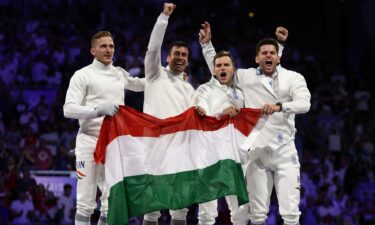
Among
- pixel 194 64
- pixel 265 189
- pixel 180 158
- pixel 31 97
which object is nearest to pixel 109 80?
pixel 180 158

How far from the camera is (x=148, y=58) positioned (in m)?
7.15

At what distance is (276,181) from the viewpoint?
694 centimetres

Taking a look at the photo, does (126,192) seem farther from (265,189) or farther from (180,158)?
(265,189)

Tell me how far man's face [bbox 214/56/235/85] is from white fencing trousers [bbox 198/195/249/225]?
3.96 feet

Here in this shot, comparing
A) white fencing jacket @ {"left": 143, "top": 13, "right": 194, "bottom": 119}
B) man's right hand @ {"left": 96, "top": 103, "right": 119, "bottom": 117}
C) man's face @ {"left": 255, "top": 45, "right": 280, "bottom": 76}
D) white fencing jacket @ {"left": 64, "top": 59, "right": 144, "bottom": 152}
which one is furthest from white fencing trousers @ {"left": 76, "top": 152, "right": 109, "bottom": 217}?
man's face @ {"left": 255, "top": 45, "right": 280, "bottom": 76}

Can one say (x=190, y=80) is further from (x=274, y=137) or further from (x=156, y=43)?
(x=274, y=137)

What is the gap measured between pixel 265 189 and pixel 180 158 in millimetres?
913

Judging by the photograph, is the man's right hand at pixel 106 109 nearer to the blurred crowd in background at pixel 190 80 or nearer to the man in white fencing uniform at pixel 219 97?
the man in white fencing uniform at pixel 219 97

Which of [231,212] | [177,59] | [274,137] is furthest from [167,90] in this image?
[231,212]

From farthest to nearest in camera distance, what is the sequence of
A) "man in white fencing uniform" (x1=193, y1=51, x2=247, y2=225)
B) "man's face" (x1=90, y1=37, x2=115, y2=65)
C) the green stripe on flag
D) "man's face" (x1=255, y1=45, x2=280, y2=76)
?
"man's face" (x1=90, y1=37, x2=115, y2=65) → "man in white fencing uniform" (x1=193, y1=51, x2=247, y2=225) → "man's face" (x1=255, y1=45, x2=280, y2=76) → the green stripe on flag

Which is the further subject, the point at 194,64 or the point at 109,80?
the point at 194,64

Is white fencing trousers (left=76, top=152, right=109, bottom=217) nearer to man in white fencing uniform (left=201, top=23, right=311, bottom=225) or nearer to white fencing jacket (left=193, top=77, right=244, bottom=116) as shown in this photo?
white fencing jacket (left=193, top=77, right=244, bottom=116)

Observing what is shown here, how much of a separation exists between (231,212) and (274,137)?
898 millimetres

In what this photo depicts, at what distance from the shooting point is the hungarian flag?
6.83m
